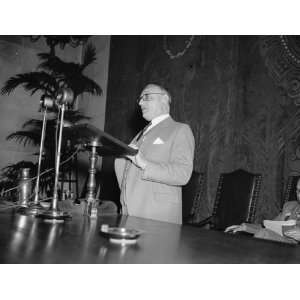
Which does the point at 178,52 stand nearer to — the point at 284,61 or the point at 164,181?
the point at 284,61

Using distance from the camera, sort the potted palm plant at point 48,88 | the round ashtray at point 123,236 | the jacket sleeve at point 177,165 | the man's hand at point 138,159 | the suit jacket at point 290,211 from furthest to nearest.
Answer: the potted palm plant at point 48,88
the suit jacket at point 290,211
the jacket sleeve at point 177,165
the man's hand at point 138,159
the round ashtray at point 123,236

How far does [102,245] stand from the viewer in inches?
46.2

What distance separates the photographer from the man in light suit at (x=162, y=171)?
2453 mm

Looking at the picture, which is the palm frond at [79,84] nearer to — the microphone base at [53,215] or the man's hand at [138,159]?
the man's hand at [138,159]

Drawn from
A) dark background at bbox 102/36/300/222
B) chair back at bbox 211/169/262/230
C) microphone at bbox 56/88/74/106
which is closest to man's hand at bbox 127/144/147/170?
microphone at bbox 56/88/74/106

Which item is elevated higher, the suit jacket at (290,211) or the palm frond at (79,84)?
the palm frond at (79,84)

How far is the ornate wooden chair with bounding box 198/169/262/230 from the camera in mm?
3285

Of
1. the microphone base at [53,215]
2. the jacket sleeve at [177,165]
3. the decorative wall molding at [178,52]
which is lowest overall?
the microphone base at [53,215]

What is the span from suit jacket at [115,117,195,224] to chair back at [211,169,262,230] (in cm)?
92

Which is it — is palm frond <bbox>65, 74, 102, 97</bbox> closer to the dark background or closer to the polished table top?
the dark background

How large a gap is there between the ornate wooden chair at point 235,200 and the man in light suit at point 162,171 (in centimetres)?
83

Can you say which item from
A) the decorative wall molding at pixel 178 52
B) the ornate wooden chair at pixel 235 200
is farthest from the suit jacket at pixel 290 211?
the decorative wall molding at pixel 178 52

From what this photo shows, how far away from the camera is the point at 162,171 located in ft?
7.60
